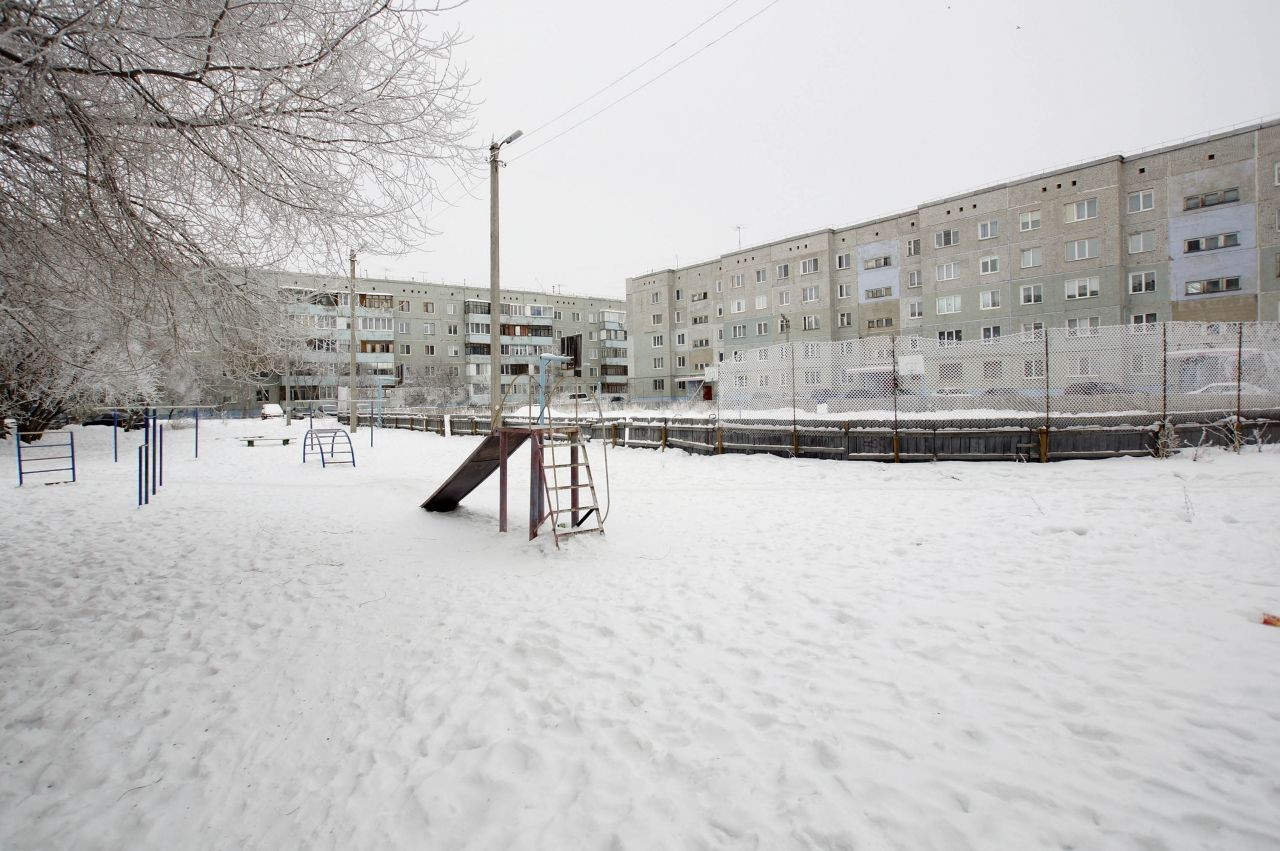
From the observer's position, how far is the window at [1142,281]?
98.5 ft

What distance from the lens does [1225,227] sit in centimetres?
2762

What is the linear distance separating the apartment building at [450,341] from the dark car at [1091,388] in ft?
122

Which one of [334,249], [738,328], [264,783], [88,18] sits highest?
[738,328]

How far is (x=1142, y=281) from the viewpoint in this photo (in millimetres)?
30328

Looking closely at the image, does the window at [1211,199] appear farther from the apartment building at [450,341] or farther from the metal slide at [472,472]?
the apartment building at [450,341]

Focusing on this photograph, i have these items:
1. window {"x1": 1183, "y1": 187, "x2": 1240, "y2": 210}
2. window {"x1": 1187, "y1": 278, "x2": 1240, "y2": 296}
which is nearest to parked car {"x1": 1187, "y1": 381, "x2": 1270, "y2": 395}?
window {"x1": 1187, "y1": 278, "x2": 1240, "y2": 296}

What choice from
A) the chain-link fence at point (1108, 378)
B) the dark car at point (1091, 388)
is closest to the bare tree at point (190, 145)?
the chain-link fence at point (1108, 378)

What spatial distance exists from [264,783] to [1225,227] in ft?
132

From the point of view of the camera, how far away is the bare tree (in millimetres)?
3615

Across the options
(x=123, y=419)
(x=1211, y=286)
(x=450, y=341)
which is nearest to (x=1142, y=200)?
(x=1211, y=286)

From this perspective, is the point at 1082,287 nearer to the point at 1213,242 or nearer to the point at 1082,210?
the point at 1082,210

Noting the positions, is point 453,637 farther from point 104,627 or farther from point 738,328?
point 738,328

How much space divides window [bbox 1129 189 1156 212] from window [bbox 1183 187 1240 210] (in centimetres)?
131

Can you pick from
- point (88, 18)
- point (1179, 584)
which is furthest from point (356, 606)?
point (1179, 584)
